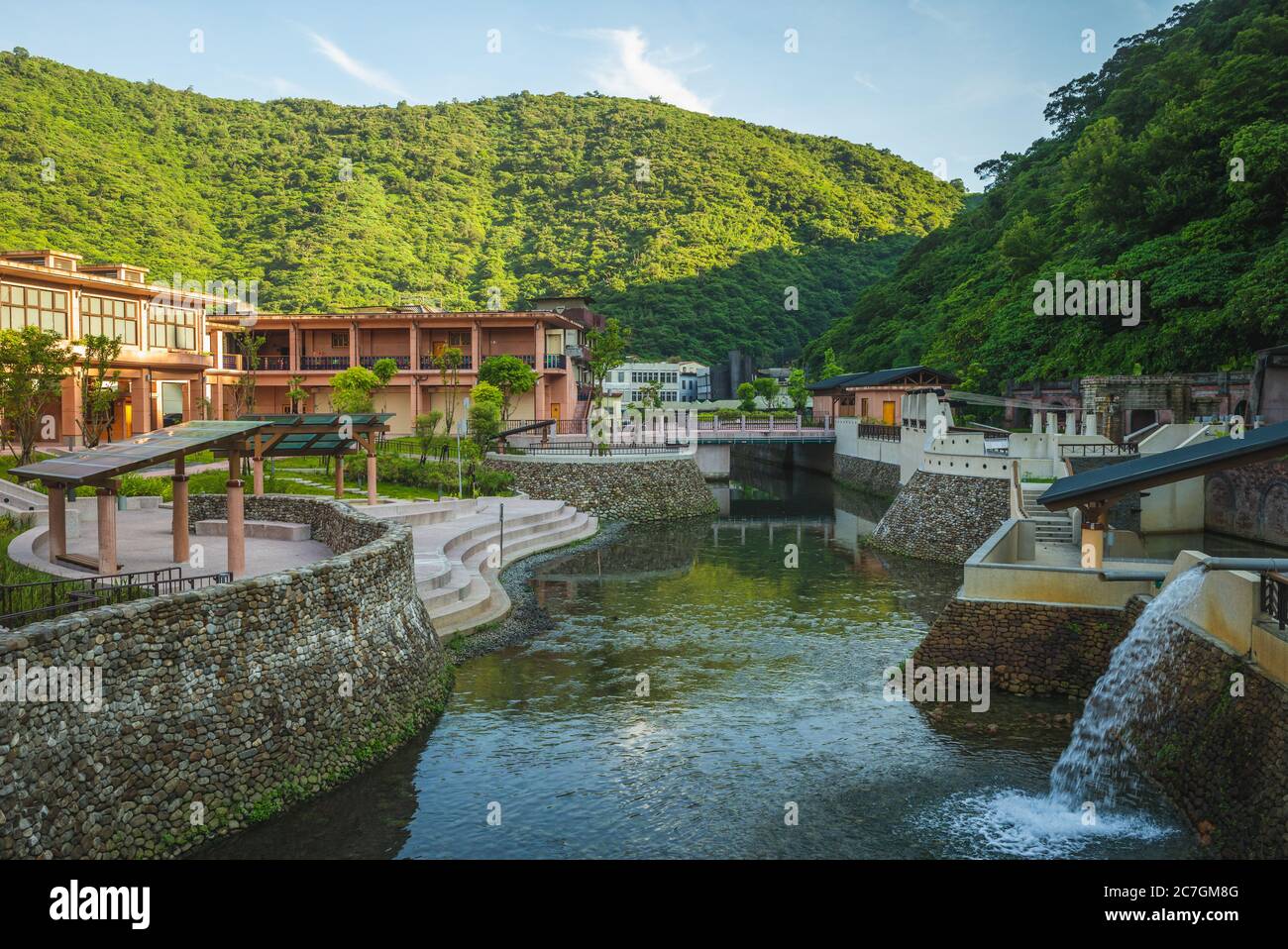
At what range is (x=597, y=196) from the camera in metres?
126

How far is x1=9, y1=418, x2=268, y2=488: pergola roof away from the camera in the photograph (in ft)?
57.3

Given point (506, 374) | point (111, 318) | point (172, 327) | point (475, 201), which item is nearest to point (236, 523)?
point (111, 318)

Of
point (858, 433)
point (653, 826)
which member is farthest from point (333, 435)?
point (858, 433)

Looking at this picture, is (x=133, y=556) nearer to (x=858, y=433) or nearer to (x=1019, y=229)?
(x=858, y=433)

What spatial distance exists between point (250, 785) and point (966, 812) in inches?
424

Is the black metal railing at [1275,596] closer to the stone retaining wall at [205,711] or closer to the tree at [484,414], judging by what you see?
the stone retaining wall at [205,711]

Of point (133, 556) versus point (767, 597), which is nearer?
point (133, 556)

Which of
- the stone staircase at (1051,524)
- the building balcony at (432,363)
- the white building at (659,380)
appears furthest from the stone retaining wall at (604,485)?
the white building at (659,380)

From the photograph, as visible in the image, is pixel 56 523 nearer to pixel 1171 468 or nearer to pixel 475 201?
pixel 1171 468

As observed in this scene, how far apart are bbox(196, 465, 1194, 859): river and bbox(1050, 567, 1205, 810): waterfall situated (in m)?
0.47

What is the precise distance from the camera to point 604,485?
163 feet

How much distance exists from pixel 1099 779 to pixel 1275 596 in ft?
13.3

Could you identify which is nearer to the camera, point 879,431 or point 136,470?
point 136,470

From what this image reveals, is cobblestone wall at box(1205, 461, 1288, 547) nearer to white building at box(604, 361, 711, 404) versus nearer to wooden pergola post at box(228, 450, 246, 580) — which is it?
wooden pergola post at box(228, 450, 246, 580)
